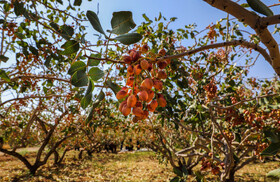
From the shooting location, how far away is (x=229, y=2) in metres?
0.60

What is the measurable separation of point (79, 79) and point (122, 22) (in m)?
0.31

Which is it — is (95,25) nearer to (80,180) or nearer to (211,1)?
(211,1)

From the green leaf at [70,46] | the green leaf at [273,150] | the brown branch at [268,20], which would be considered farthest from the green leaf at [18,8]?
the green leaf at [273,150]

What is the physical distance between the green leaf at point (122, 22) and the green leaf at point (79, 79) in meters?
0.24

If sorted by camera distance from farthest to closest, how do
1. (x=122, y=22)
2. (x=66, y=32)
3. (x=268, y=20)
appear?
(x=66, y=32), (x=122, y=22), (x=268, y=20)

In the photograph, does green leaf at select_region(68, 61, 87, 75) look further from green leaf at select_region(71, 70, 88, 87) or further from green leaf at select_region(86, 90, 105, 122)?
green leaf at select_region(86, 90, 105, 122)

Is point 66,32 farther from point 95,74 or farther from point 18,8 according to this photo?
point 18,8

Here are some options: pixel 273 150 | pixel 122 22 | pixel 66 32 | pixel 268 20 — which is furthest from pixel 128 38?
pixel 273 150

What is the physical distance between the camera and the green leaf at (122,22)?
701 mm

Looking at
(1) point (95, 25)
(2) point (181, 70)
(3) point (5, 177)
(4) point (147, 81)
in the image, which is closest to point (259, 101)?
(2) point (181, 70)

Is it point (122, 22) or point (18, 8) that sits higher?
point (18, 8)

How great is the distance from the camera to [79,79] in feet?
2.35

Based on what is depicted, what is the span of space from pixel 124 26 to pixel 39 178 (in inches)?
296

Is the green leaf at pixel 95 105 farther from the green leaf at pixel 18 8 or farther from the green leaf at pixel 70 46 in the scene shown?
the green leaf at pixel 18 8
